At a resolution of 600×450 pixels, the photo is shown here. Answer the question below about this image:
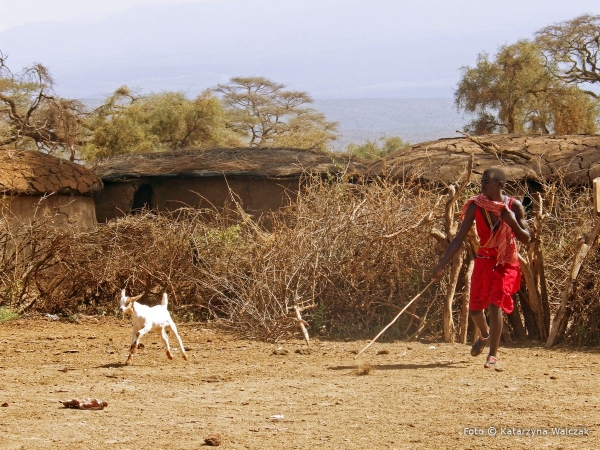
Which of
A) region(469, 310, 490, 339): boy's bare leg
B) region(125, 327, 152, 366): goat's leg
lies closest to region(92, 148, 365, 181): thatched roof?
region(125, 327, 152, 366): goat's leg

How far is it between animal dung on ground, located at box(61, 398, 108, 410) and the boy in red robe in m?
2.53

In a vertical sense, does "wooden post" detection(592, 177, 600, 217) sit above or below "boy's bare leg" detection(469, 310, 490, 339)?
above

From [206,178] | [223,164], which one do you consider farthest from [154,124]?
[223,164]

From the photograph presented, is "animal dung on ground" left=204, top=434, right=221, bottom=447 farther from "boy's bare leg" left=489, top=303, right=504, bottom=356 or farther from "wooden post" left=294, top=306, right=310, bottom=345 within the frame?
"wooden post" left=294, top=306, right=310, bottom=345

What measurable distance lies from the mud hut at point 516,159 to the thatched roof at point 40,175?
404 cm

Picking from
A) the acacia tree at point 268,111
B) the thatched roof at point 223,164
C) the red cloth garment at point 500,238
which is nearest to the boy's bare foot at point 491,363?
the red cloth garment at point 500,238

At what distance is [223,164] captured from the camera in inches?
520

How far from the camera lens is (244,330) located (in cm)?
810

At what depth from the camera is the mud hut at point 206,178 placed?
12945mm

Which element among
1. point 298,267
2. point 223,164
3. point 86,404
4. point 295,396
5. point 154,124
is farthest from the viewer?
point 154,124

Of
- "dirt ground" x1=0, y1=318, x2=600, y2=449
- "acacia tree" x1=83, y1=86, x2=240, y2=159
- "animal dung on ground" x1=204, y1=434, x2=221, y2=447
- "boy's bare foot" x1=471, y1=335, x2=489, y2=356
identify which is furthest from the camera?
"acacia tree" x1=83, y1=86, x2=240, y2=159

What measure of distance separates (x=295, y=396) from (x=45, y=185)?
23.6ft

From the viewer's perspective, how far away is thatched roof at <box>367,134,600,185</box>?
1116cm

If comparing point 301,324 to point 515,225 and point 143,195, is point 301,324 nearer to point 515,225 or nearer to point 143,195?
point 515,225
